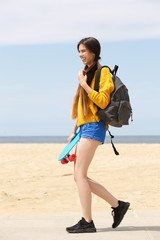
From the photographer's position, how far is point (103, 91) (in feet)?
15.4

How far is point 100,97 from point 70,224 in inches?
66.5

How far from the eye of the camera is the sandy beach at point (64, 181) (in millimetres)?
8344

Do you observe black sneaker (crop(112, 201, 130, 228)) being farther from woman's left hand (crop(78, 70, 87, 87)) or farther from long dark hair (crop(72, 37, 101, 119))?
woman's left hand (crop(78, 70, 87, 87))

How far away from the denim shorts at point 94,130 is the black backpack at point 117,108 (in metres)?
0.11

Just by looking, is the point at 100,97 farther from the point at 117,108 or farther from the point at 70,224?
the point at 70,224

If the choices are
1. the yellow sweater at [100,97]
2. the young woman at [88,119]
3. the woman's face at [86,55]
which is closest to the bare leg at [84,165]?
the young woman at [88,119]

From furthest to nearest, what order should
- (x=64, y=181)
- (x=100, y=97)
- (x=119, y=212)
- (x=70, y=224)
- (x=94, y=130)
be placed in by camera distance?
(x=64, y=181) → (x=70, y=224) → (x=119, y=212) → (x=94, y=130) → (x=100, y=97)

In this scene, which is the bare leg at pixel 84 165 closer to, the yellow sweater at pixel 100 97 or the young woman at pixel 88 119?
the young woman at pixel 88 119

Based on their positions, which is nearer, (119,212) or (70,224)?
(119,212)

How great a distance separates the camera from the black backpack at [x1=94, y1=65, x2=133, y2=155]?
184 inches

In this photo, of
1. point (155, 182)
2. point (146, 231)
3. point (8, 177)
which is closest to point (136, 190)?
point (155, 182)

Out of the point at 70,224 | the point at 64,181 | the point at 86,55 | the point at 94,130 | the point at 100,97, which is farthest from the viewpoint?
the point at 64,181

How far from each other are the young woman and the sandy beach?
281 cm

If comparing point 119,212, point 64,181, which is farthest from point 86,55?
point 64,181
